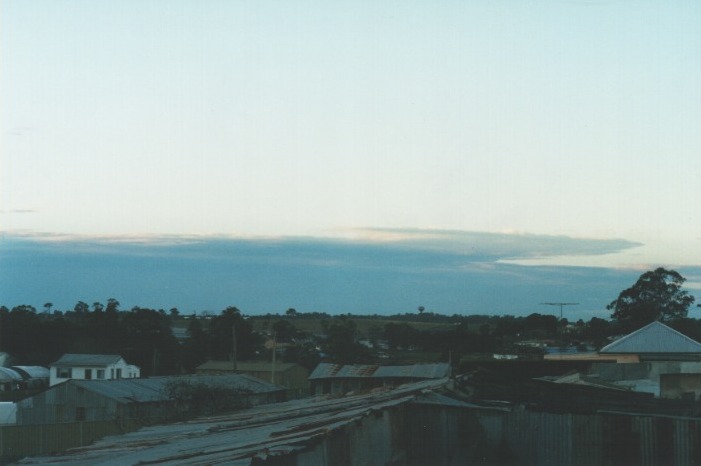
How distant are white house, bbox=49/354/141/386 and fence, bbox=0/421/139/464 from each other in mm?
28981

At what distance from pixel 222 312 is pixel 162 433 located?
205 ft

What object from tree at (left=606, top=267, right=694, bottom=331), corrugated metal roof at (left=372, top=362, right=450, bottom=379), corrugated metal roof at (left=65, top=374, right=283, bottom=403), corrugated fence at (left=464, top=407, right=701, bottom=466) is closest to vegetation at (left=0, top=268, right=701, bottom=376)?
tree at (left=606, top=267, right=694, bottom=331)

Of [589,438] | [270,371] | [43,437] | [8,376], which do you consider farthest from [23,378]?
[589,438]

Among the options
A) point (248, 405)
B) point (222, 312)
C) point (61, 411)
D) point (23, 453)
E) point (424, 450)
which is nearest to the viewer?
point (424, 450)

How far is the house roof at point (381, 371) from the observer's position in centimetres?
4734

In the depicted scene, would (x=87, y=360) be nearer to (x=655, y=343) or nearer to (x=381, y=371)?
(x=381, y=371)

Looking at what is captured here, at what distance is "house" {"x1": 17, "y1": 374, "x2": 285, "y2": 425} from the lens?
35906 mm

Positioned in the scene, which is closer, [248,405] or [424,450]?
[424,450]

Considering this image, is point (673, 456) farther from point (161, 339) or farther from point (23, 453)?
point (161, 339)

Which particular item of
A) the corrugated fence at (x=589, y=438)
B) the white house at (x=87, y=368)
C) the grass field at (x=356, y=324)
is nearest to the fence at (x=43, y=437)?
the corrugated fence at (x=589, y=438)

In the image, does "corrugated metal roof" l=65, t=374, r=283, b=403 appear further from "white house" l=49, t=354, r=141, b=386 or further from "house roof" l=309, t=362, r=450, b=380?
"white house" l=49, t=354, r=141, b=386

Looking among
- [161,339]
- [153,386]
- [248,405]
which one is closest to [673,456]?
[248,405]

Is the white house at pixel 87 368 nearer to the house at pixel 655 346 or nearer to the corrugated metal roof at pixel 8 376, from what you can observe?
the corrugated metal roof at pixel 8 376

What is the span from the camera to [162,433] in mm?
17984
